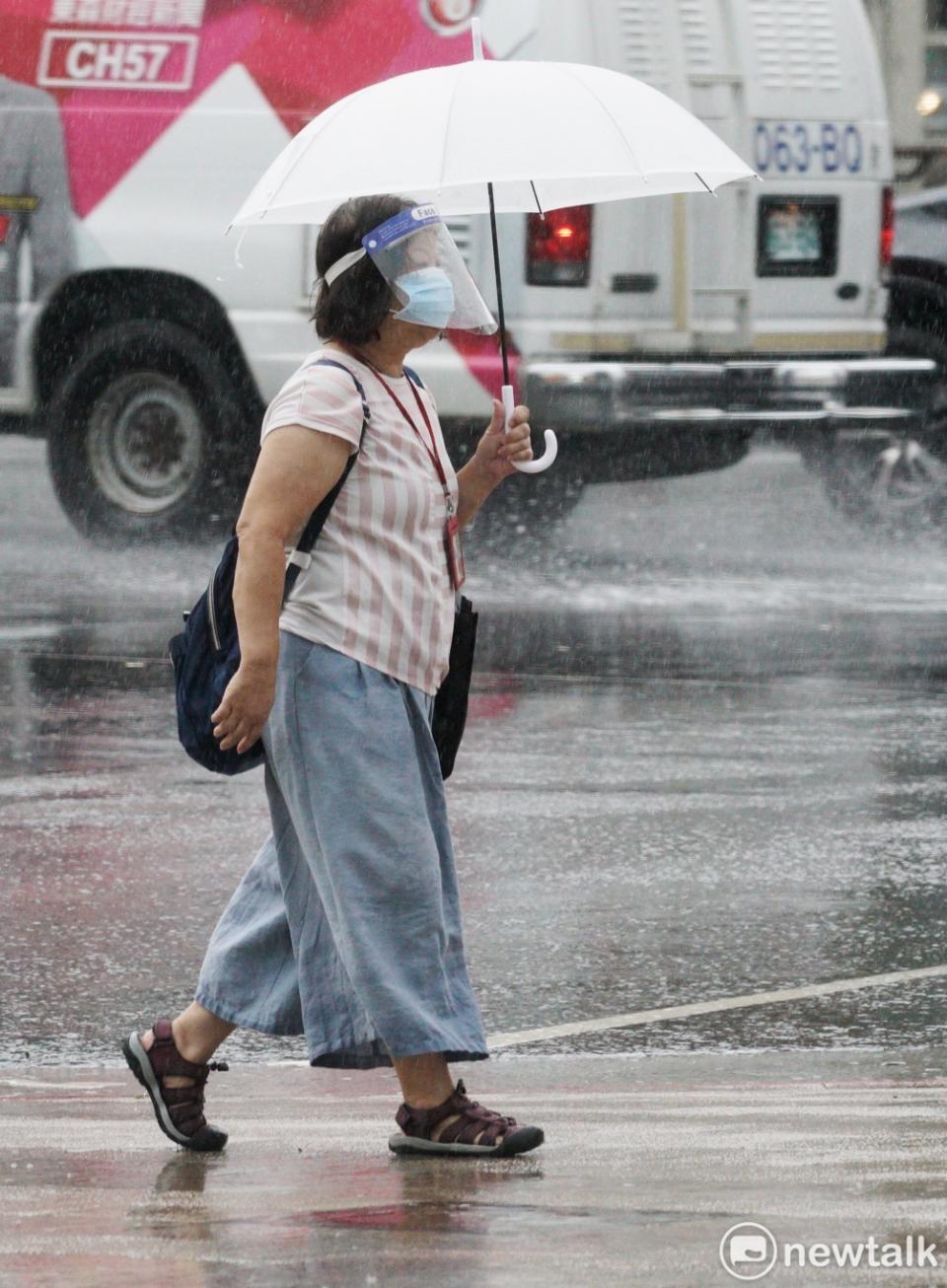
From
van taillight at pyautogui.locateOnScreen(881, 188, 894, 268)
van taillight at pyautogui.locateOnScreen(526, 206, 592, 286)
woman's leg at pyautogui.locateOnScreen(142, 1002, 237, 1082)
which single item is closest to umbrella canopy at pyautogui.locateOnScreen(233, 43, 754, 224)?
woman's leg at pyautogui.locateOnScreen(142, 1002, 237, 1082)

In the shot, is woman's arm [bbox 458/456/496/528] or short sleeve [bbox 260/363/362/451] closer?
short sleeve [bbox 260/363/362/451]

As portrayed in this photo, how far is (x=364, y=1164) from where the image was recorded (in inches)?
165

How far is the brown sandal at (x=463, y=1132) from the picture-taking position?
4.22m

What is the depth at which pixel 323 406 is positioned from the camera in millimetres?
4145

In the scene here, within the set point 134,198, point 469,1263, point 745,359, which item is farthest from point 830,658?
point 469,1263

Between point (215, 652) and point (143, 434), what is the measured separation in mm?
8218

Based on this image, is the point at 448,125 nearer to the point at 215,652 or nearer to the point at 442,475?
the point at 442,475

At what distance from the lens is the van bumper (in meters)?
11.6

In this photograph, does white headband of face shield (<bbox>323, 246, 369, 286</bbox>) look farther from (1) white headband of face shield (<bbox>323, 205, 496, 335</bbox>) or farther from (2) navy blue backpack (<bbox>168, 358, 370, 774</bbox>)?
(2) navy blue backpack (<bbox>168, 358, 370, 774</bbox>)

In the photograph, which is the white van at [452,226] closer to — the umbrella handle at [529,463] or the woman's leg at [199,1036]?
the umbrella handle at [529,463]

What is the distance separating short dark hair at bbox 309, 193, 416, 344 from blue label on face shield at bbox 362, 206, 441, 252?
15mm

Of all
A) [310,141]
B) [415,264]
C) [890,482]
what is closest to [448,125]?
[310,141]

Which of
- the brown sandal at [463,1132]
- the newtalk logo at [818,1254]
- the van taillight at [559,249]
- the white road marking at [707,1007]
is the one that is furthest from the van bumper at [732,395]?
the newtalk logo at [818,1254]

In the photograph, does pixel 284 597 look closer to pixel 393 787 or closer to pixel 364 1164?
pixel 393 787
